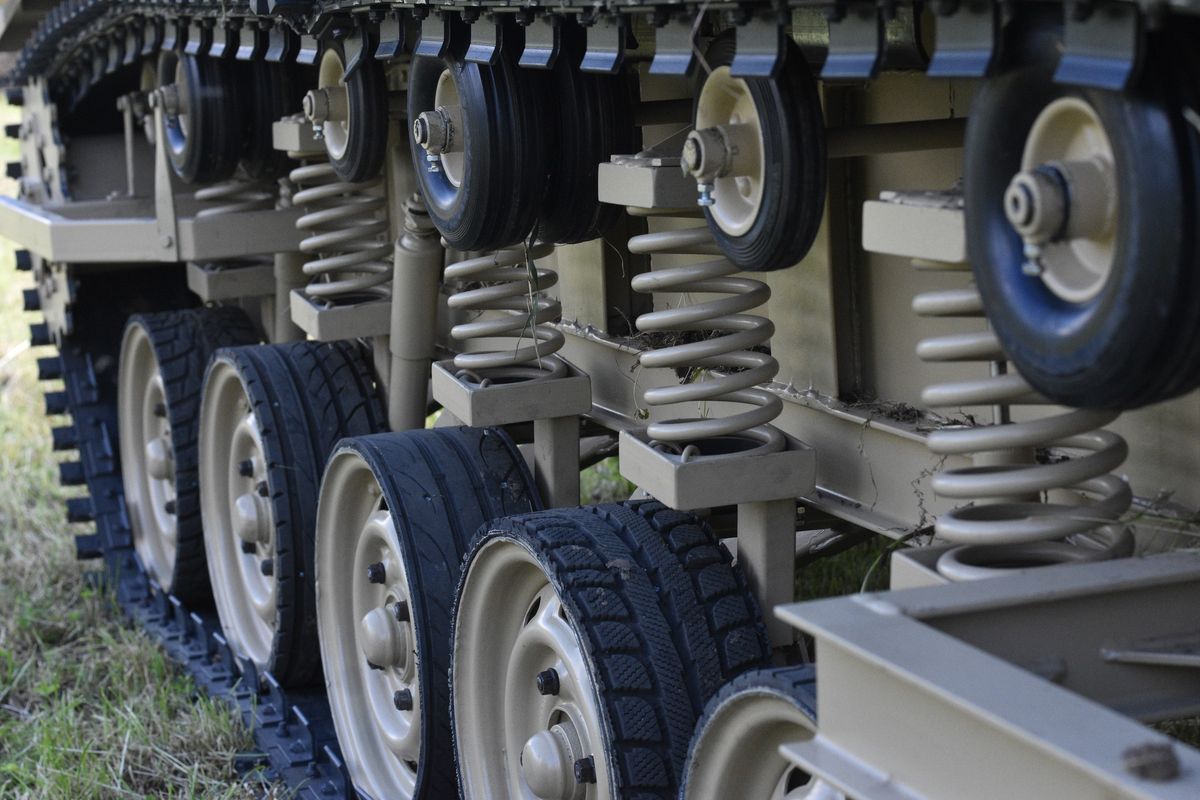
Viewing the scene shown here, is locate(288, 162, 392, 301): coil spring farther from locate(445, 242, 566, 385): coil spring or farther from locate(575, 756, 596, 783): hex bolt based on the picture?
locate(575, 756, 596, 783): hex bolt

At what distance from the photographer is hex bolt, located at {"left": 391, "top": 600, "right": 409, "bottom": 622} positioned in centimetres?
341

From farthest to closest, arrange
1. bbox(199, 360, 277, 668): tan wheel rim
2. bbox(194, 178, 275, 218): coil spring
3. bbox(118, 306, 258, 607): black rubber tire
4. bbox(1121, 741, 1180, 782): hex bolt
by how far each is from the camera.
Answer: bbox(118, 306, 258, 607): black rubber tire, bbox(194, 178, 275, 218): coil spring, bbox(199, 360, 277, 668): tan wheel rim, bbox(1121, 741, 1180, 782): hex bolt

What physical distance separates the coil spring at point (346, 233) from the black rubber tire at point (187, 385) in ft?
2.46

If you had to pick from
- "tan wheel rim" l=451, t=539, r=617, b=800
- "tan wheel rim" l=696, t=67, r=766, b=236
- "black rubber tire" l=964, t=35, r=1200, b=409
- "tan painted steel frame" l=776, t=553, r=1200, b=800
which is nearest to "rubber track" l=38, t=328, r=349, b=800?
"tan wheel rim" l=451, t=539, r=617, b=800

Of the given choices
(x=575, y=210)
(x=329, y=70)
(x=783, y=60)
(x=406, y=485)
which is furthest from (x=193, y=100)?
(x=783, y=60)

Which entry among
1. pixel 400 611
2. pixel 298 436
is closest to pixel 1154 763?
pixel 400 611

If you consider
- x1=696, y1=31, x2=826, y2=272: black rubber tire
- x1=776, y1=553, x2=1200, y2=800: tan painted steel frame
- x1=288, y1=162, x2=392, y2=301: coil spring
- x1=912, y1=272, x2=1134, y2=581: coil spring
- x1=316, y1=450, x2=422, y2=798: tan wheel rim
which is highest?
x1=696, y1=31, x2=826, y2=272: black rubber tire

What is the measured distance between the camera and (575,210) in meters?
2.84

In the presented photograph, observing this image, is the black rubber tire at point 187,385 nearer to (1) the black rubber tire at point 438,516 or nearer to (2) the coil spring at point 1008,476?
(1) the black rubber tire at point 438,516

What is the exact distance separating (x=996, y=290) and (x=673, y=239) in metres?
0.84

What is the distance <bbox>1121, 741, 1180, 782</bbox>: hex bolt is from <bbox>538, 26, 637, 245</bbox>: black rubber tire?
1.56 m

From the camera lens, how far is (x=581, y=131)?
2758 millimetres

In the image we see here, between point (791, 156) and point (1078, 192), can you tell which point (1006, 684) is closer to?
point (1078, 192)

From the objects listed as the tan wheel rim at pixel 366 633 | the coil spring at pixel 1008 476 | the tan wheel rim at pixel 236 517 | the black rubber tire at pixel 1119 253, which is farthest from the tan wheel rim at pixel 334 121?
the black rubber tire at pixel 1119 253
